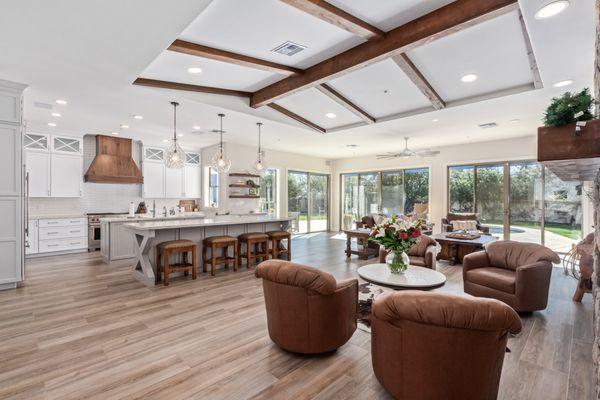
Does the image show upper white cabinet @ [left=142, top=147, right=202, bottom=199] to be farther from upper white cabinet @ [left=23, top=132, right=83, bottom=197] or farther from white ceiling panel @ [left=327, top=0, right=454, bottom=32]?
white ceiling panel @ [left=327, top=0, right=454, bottom=32]

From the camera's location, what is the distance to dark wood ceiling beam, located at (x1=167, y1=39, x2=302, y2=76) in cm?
325

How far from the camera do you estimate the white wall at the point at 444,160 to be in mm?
7439

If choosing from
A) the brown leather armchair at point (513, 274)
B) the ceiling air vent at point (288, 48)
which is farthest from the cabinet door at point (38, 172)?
the brown leather armchair at point (513, 274)

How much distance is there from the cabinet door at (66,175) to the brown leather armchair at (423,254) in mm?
7051

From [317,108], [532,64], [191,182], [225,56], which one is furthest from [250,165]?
[532,64]

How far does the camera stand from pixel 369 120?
598 centimetres

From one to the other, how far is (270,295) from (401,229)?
1527 millimetres

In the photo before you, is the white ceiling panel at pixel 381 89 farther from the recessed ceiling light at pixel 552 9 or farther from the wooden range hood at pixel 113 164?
the wooden range hood at pixel 113 164

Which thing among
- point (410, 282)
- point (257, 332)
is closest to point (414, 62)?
point (410, 282)

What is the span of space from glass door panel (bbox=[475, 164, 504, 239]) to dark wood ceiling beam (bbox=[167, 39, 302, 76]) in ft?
21.4

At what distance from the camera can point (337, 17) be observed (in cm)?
271

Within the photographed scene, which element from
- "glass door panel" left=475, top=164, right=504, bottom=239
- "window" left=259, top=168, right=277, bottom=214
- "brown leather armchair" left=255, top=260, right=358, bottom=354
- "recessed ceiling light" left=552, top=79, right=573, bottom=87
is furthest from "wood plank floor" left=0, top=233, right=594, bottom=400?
"window" left=259, top=168, right=277, bottom=214

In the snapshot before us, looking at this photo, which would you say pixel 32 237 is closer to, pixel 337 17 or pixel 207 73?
pixel 207 73

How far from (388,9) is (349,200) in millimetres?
8861
